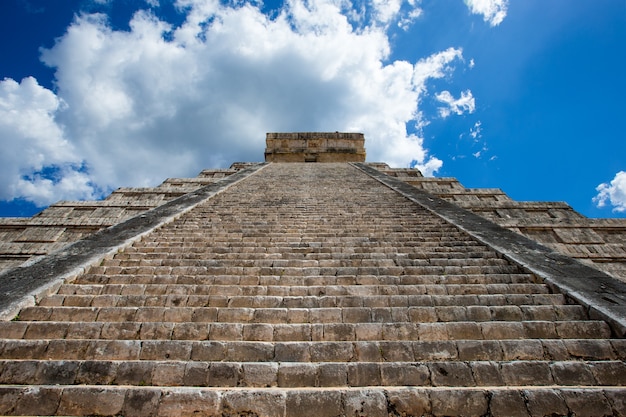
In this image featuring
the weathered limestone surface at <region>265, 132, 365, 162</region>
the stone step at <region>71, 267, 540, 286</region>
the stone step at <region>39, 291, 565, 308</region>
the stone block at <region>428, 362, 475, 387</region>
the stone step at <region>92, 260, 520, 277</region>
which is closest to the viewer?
the stone block at <region>428, 362, 475, 387</region>

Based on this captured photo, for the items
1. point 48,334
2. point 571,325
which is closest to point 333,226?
point 571,325

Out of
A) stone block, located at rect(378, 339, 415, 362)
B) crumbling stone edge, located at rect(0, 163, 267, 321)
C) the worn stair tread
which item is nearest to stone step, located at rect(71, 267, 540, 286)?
crumbling stone edge, located at rect(0, 163, 267, 321)

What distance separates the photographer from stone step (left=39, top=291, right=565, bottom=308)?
10.7ft

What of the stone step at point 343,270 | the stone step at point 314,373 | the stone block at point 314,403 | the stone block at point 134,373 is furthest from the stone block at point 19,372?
the stone block at point 314,403

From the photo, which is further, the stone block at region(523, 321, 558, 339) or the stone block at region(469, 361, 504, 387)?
the stone block at region(523, 321, 558, 339)

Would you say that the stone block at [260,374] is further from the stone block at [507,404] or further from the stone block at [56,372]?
the stone block at [507,404]

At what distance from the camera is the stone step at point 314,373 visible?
2.36 metres

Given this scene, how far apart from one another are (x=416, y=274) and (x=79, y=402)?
133 inches

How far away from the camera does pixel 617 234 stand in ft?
23.9

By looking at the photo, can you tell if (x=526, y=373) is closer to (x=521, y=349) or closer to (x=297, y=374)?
(x=521, y=349)

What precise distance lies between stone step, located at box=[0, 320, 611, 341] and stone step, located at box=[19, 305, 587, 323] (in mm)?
127

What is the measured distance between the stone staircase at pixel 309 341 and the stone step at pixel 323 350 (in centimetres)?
1

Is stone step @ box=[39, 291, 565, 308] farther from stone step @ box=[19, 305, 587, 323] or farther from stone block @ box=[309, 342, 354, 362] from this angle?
stone block @ box=[309, 342, 354, 362]

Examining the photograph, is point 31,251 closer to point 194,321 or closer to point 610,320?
point 194,321
